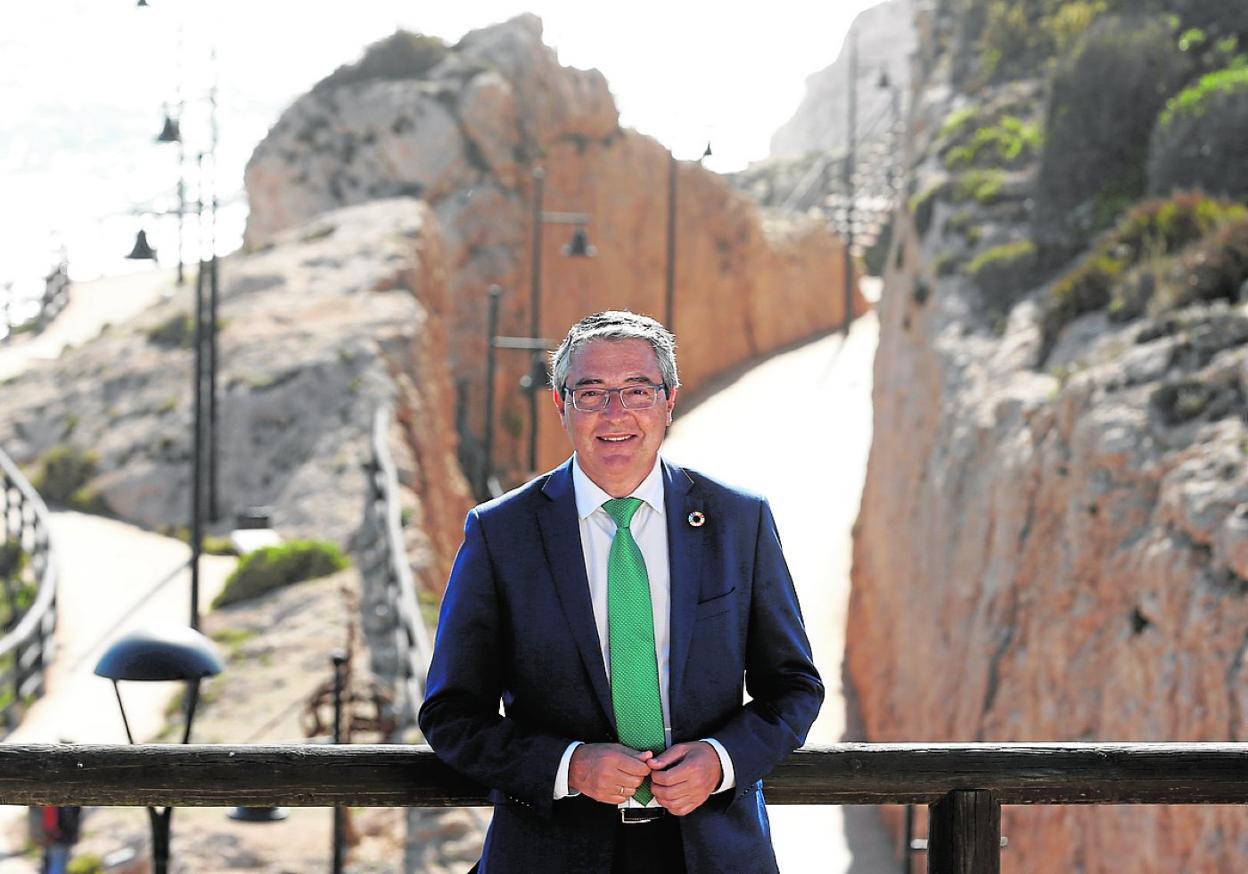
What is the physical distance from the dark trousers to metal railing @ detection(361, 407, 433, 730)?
8315 mm

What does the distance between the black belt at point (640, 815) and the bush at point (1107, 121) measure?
16673 millimetres

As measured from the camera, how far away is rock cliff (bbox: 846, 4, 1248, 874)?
32.8 ft

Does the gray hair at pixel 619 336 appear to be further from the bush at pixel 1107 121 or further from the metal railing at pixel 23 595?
the bush at pixel 1107 121

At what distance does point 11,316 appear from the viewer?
36406mm

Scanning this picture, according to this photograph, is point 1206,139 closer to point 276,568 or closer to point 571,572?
point 276,568

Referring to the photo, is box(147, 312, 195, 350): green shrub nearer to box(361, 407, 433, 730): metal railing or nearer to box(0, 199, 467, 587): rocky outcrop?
box(0, 199, 467, 587): rocky outcrop

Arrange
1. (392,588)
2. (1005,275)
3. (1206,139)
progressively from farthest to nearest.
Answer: (1005,275) → (1206,139) → (392,588)

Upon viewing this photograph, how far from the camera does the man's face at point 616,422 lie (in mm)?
3004

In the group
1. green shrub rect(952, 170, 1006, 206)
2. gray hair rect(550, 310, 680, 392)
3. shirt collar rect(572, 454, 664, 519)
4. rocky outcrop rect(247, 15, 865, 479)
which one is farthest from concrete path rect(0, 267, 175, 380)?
shirt collar rect(572, 454, 664, 519)

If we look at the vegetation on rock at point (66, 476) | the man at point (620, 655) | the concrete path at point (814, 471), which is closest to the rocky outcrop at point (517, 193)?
the concrete path at point (814, 471)

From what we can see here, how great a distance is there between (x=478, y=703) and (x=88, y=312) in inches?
1450

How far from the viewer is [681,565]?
2.97 meters

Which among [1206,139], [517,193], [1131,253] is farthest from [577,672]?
[517,193]

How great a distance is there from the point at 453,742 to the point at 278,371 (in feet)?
58.8
